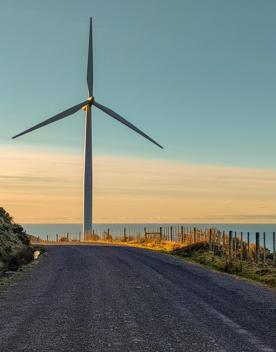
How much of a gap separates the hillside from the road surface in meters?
3.76

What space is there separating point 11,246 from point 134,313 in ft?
62.3

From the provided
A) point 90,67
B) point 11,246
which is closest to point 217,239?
point 11,246

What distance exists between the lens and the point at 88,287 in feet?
58.4

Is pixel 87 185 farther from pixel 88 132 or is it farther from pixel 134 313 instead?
pixel 134 313

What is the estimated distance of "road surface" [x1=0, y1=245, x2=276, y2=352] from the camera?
9.88m

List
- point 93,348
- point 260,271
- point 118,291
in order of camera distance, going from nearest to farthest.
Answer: point 93,348 < point 118,291 < point 260,271

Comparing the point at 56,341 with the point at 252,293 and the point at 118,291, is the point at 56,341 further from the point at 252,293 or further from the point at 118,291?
the point at 252,293

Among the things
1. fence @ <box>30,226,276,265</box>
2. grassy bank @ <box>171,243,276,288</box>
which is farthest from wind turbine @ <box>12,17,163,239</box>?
grassy bank @ <box>171,243,276,288</box>

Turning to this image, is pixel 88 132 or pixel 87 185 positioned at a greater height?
pixel 88 132

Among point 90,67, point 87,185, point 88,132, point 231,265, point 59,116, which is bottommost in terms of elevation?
point 231,265

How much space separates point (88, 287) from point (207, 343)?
28.2ft

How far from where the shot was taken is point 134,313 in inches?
508

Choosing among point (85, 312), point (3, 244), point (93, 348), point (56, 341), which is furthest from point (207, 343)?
point (3, 244)

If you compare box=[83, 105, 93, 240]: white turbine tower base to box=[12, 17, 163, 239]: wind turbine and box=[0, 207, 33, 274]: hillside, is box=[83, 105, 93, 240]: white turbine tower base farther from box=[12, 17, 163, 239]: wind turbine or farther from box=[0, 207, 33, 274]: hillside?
box=[0, 207, 33, 274]: hillside
